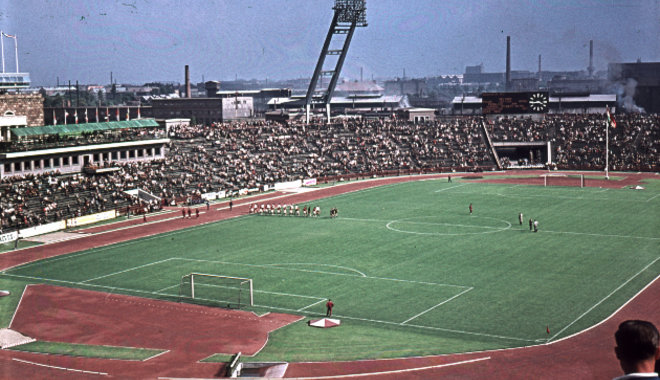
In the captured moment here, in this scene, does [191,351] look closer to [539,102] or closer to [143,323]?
[143,323]

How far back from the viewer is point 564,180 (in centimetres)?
10056

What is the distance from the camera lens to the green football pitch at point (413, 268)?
36562 mm

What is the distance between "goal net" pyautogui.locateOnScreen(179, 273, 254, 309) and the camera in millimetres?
43562

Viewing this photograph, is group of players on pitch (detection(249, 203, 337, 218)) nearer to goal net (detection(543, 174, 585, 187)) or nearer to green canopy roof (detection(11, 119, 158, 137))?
green canopy roof (detection(11, 119, 158, 137))

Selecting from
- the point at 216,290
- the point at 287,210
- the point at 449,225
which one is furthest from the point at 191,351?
the point at 287,210

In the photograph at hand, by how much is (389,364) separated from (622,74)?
155519 millimetres

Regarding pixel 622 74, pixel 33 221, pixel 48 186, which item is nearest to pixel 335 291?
pixel 33 221

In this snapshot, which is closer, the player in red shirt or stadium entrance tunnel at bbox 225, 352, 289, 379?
stadium entrance tunnel at bbox 225, 352, 289, 379

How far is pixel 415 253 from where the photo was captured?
182 ft

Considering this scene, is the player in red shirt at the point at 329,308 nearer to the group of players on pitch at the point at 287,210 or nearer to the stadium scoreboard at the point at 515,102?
the group of players on pitch at the point at 287,210

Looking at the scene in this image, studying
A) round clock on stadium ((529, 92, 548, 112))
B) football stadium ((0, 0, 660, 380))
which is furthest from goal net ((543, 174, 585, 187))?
round clock on stadium ((529, 92, 548, 112))

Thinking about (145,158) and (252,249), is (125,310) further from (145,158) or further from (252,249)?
(145,158)

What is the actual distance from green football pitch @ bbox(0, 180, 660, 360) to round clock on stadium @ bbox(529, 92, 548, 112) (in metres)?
45.1

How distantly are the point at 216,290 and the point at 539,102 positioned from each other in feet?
297
